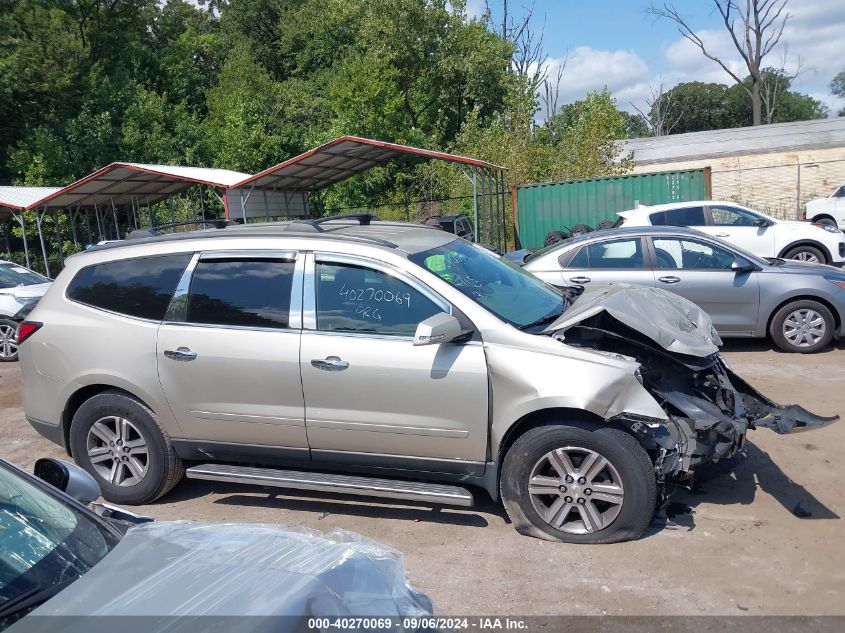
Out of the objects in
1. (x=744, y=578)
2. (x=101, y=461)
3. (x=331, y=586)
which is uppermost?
(x=331, y=586)

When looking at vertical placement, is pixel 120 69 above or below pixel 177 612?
above

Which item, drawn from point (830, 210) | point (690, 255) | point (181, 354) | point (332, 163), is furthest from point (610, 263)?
point (830, 210)

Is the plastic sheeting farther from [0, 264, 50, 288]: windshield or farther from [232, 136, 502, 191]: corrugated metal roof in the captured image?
[232, 136, 502, 191]: corrugated metal roof

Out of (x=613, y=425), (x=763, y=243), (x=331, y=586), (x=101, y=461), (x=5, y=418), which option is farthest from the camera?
(x=763, y=243)

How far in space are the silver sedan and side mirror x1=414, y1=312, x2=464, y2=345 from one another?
14.3ft

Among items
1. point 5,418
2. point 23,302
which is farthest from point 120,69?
point 5,418

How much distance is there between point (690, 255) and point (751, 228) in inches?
176

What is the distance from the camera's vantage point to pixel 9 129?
2836cm

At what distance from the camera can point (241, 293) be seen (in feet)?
16.7

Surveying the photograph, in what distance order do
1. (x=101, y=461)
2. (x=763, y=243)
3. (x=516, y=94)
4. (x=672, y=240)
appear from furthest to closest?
(x=516, y=94)
(x=763, y=243)
(x=672, y=240)
(x=101, y=461)

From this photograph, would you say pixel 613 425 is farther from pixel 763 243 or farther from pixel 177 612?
pixel 763 243

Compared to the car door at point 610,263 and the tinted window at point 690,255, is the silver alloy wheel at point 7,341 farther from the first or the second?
the tinted window at point 690,255

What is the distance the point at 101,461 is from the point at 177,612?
3.66m

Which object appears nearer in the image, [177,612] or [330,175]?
[177,612]
